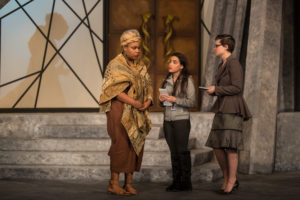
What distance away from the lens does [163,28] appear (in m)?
8.71

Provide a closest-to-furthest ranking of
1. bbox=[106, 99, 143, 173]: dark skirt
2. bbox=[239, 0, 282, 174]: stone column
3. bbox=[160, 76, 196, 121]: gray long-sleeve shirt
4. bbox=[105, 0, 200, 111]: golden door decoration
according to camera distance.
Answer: bbox=[106, 99, 143, 173]: dark skirt < bbox=[160, 76, 196, 121]: gray long-sleeve shirt < bbox=[239, 0, 282, 174]: stone column < bbox=[105, 0, 200, 111]: golden door decoration

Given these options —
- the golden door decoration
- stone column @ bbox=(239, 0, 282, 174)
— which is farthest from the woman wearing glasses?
the golden door decoration

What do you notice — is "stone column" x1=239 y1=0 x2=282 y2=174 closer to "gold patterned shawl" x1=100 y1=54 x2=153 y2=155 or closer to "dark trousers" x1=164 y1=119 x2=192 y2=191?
"dark trousers" x1=164 y1=119 x2=192 y2=191

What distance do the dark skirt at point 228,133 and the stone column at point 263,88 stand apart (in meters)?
1.48

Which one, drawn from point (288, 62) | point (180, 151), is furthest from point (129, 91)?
point (288, 62)

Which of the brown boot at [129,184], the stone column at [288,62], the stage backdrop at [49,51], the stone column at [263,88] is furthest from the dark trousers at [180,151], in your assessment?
the stage backdrop at [49,51]

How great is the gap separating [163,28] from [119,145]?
443 cm

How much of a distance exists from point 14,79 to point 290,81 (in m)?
4.68

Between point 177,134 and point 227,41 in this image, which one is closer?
point 227,41

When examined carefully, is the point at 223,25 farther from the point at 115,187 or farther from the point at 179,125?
the point at 115,187

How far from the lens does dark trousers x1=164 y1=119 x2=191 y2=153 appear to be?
4930 millimetres

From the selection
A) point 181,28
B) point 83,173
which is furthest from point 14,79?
point 83,173

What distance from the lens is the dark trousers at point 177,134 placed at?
4930mm

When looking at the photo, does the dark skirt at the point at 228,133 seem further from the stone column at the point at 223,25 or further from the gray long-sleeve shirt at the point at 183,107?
the stone column at the point at 223,25
